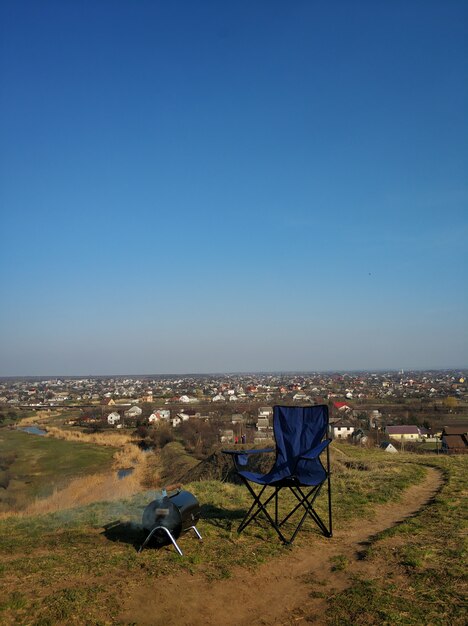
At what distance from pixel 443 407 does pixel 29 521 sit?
40.6 m

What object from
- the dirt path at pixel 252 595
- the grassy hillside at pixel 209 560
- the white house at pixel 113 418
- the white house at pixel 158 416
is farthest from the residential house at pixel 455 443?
the white house at pixel 113 418

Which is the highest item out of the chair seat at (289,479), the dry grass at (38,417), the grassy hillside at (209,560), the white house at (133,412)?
the chair seat at (289,479)

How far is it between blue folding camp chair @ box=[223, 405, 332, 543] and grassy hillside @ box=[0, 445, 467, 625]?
0.93 ft

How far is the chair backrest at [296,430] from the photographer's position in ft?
16.9

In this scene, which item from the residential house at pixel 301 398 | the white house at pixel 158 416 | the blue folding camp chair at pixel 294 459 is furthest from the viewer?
the white house at pixel 158 416

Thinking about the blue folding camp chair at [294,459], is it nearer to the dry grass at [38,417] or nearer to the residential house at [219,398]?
the dry grass at [38,417]

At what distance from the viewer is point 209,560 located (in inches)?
153

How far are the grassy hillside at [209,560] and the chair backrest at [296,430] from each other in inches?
31.4

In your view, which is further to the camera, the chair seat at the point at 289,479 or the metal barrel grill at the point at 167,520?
the chair seat at the point at 289,479

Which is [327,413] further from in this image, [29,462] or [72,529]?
[29,462]

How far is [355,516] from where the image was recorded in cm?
537

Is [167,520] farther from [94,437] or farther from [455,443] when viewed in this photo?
[94,437]

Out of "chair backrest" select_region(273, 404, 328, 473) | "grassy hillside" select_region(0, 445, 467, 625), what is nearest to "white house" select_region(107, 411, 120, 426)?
"grassy hillside" select_region(0, 445, 467, 625)

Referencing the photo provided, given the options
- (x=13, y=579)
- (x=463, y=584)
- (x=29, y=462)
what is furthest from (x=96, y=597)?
(x=29, y=462)
